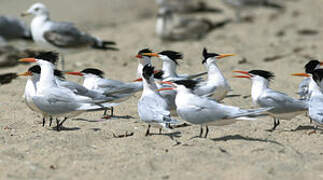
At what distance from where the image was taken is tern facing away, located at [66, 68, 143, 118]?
626 cm

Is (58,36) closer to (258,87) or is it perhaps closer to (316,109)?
(258,87)

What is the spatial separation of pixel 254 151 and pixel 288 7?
454 inches

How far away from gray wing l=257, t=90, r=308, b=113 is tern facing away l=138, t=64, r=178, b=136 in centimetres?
106

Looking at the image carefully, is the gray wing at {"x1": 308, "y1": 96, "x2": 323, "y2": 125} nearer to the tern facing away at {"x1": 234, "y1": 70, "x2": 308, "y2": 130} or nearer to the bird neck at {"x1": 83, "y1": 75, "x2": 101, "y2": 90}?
the tern facing away at {"x1": 234, "y1": 70, "x2": 308, "y2": 130}

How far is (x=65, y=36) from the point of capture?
9.49m

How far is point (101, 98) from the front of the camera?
5.70 metres

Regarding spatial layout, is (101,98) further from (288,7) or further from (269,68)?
(288,7)

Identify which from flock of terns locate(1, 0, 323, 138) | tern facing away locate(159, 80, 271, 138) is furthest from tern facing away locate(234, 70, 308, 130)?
tern facing away locate(159, 80, 271, 138)

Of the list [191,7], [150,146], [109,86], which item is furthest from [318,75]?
[191,7]

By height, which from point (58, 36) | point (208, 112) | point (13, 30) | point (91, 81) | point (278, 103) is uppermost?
point (13, 30)

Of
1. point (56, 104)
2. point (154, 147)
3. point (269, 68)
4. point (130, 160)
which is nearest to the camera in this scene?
point (130, 160)

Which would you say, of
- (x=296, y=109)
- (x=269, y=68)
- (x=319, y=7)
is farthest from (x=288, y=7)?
(x=296, y=109)

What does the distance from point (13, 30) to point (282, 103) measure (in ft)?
22.2

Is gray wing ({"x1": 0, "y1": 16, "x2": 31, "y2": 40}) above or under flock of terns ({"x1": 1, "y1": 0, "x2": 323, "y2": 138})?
A: above
